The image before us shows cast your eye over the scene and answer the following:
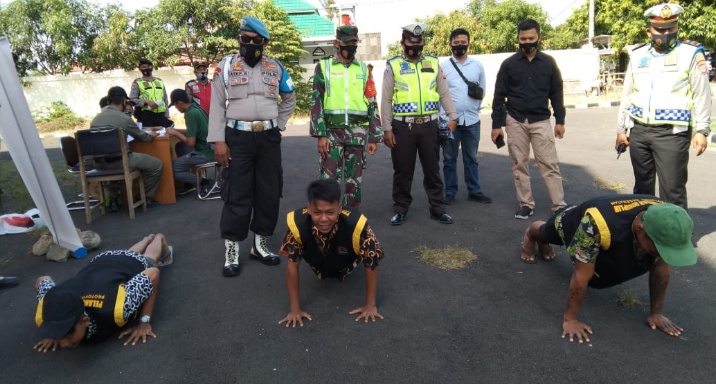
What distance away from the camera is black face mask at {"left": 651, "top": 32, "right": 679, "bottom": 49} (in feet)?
13.3

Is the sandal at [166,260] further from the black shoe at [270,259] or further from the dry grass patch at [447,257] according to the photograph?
the dry grass patch at [447,257]

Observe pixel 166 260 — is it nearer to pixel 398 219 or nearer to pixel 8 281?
pixel 8 281

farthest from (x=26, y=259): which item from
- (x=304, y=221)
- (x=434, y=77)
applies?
(x=434, y=77)

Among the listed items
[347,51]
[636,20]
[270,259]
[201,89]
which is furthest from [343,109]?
[636,20]

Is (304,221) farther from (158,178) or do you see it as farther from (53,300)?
(158,178)

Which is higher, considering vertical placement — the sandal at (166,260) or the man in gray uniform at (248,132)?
the man in gray uniform at (248,132)

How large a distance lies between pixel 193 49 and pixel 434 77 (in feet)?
54.8

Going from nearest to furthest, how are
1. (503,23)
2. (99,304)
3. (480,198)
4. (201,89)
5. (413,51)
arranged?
(99,304)
(413,51)
(480,198)
(201,89)
(503,23)

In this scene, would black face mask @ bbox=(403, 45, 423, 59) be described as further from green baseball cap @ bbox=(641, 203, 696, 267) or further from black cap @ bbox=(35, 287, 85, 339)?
black cap @ bbox=(35, 287, 85, 339)

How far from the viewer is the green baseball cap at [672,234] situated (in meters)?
2.43

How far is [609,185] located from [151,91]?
7.15m

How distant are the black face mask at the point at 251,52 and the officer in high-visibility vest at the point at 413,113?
4.62ft

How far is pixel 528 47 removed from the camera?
16.0 ft

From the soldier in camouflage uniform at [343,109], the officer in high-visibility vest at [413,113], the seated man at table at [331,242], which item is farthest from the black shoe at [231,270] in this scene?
the officer in high-visibility vest at [413,113]
